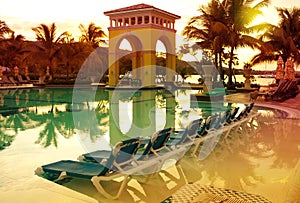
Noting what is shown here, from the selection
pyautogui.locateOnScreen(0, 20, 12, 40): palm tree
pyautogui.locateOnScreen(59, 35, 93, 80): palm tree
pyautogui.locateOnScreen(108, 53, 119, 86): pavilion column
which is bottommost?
pyautogui.locateOnScreen(108, 53, 119, 86): pavilion column

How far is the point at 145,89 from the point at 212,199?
71.7 feet

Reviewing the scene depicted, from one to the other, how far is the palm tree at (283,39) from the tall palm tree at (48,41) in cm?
1848

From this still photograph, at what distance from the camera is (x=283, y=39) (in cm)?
2508

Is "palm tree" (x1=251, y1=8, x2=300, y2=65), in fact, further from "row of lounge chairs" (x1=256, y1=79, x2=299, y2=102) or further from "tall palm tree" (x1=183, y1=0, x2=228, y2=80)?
"row of lounge chairs" (x1=256, y1=79, x2=299, y2=102)

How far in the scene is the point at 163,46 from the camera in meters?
30.0

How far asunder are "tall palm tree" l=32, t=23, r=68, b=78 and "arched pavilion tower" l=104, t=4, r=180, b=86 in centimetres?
716

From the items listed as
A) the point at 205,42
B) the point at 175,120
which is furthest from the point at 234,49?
the point at 175,120

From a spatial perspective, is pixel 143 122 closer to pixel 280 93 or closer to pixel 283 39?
pixel 280 93

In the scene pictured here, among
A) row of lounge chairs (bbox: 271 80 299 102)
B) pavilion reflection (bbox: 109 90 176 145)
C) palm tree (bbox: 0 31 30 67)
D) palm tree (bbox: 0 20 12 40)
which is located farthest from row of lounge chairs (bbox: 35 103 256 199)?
palm tree (bbox: 0 31 30 67)

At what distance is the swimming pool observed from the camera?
4.29 metres

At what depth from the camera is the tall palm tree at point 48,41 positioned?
32.7 meters

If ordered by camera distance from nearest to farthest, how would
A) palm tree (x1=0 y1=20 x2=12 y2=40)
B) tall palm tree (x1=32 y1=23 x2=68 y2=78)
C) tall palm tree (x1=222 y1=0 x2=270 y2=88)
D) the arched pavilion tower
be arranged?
tall palm tree (x1=222 y1=0 x2=270 y2=88), the arched pavilion tower, tall palm tree (x1=32 y1=23 x2=68 y2=78), palm tree (x1=0 y1=20 x2=12 y2=40)

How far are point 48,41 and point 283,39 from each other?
21294mm

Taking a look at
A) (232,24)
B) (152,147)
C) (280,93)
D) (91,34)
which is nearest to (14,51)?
(91,34)
